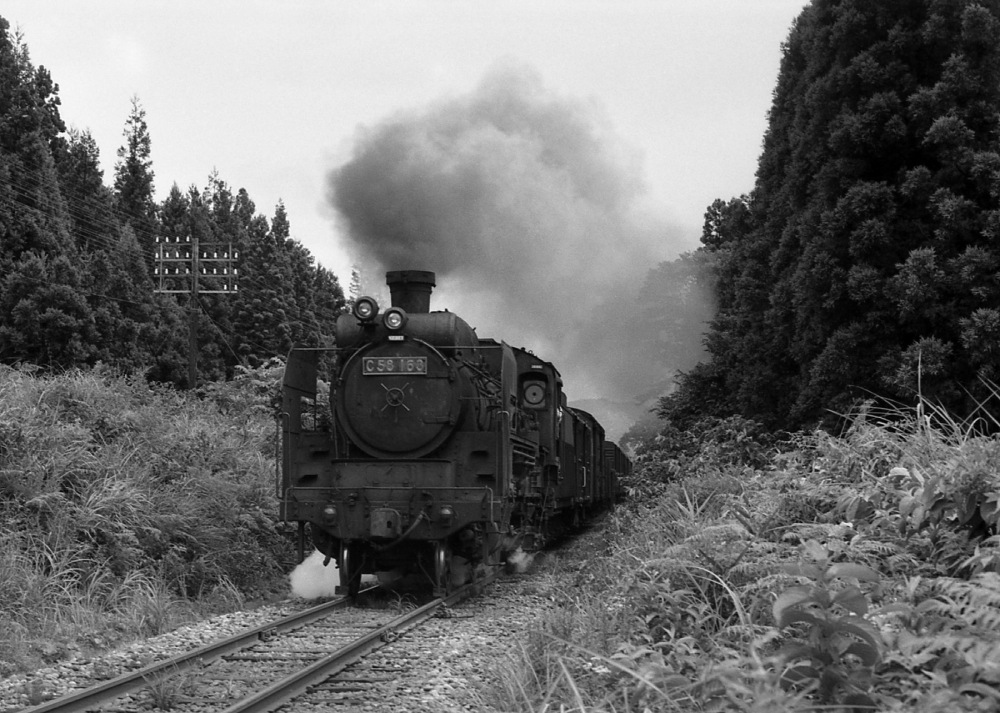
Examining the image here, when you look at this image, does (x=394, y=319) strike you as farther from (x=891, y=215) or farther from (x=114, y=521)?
(x=891, y=215)

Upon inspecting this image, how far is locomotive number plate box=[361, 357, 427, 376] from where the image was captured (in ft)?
35.9

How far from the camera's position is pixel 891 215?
1288 centimetres

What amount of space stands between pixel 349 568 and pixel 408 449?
4.63 ft

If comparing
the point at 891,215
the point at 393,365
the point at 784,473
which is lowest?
the point at 784,473

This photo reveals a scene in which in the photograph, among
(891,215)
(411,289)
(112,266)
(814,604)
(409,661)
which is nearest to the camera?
(814,604)

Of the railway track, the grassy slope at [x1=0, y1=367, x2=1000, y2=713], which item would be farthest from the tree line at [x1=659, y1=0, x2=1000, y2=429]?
the railway track

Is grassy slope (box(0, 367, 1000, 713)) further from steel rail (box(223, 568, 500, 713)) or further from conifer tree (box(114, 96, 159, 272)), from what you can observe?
conifer tree (box(114, 96, 159, 272))

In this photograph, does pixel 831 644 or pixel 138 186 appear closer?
pixel 831 644

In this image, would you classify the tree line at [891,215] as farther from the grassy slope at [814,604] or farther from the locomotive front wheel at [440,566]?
the locomotive front wheel at [440,566]

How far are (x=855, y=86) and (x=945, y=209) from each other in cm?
238

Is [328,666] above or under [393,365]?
under

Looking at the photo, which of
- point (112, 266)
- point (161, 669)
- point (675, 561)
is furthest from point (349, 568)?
point (112, 266)

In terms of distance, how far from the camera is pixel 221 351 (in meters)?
47.7

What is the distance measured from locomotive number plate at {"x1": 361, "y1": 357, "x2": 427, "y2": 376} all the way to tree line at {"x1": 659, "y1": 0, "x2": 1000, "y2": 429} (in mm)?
4877
